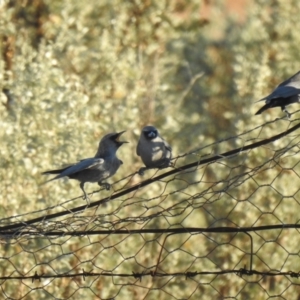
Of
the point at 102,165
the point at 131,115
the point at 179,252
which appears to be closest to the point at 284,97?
the point at 102,165

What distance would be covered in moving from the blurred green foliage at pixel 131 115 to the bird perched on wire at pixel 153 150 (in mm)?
283

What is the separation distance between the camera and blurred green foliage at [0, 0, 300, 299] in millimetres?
6625

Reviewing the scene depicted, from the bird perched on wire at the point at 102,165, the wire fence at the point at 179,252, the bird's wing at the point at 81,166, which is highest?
the wire fence at the point at 179,252

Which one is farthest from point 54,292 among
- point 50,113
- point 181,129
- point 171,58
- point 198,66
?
point 198,66

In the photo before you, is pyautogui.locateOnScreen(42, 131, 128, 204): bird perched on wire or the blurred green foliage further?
the blurred green foliage

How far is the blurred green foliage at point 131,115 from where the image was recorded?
261 inches

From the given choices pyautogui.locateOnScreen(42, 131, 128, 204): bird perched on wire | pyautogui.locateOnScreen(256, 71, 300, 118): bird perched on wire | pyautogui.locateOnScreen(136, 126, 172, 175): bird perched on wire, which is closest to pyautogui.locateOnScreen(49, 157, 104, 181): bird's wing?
pyautogui.locateOnScreen(42, 131, 128, 204): bird perched on wire

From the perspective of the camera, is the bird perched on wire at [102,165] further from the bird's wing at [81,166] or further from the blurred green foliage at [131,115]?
the blurred green foliage at [131,115]

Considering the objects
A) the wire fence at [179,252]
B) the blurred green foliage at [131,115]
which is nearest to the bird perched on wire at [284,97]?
the blurred green foliage at [131,115]

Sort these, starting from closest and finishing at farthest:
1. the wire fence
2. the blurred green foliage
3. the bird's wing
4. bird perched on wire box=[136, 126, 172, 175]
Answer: the bird's wing → bird perched on wire box=[136, 126, 172, 175] → the wire fence → the blurred green foliage

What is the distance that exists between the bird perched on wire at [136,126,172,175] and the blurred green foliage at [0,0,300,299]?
0.28 meters

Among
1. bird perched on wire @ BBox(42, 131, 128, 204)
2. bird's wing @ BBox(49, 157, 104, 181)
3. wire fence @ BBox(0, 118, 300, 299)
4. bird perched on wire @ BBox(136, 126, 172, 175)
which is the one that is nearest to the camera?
bird's wing @ BBox(49, 157, 104, 181)

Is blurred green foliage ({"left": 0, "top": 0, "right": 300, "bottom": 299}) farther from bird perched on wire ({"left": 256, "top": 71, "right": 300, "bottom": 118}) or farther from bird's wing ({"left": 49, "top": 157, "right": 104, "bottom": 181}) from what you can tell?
bird perched on wire ({"left": 256, "top": 71, "right": 300, "bottom": 118})

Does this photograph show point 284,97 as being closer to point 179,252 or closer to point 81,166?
point 81,166
